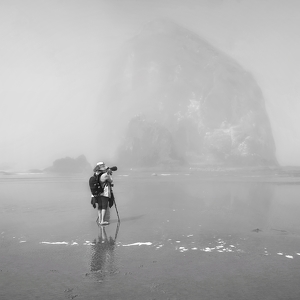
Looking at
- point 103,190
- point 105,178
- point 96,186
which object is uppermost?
point 105,178

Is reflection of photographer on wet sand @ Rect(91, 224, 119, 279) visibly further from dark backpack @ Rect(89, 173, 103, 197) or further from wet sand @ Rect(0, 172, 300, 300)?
dark backpack @ Rect(89, 173, 103, 197)

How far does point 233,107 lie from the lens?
174 m

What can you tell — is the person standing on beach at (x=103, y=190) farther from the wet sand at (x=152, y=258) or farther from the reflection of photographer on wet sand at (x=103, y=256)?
the reflection of photographer on wet sand at (x=103, y=256)

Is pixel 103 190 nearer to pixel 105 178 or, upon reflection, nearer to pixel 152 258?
pixel 105 178

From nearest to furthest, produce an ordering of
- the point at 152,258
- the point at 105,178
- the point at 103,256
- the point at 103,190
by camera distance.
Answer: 1. the point at 152,258
2. the point at 103,256
3. the point at 105,178
4. the point at 103,190

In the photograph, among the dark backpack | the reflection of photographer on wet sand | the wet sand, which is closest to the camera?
the wet sand

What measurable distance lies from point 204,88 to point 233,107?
20721 mm

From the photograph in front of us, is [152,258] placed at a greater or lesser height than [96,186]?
lesser

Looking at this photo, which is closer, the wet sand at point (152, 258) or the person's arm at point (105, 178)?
the wet sand at point (152, 258)

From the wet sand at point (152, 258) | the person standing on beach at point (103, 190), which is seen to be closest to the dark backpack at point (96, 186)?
the person standing on beach at point (103, 190)

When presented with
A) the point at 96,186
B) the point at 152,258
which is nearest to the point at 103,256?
the point at 152,258

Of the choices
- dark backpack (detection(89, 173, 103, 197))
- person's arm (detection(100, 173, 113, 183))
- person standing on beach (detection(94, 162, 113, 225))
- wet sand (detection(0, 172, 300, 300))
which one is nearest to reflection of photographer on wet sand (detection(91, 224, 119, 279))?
wet sand (detection(0, 172, 300, 300))

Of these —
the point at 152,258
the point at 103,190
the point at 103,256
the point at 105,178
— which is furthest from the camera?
the point at 103,190

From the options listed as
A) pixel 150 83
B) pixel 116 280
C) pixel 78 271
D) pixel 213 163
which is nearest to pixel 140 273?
pixel 116 280
